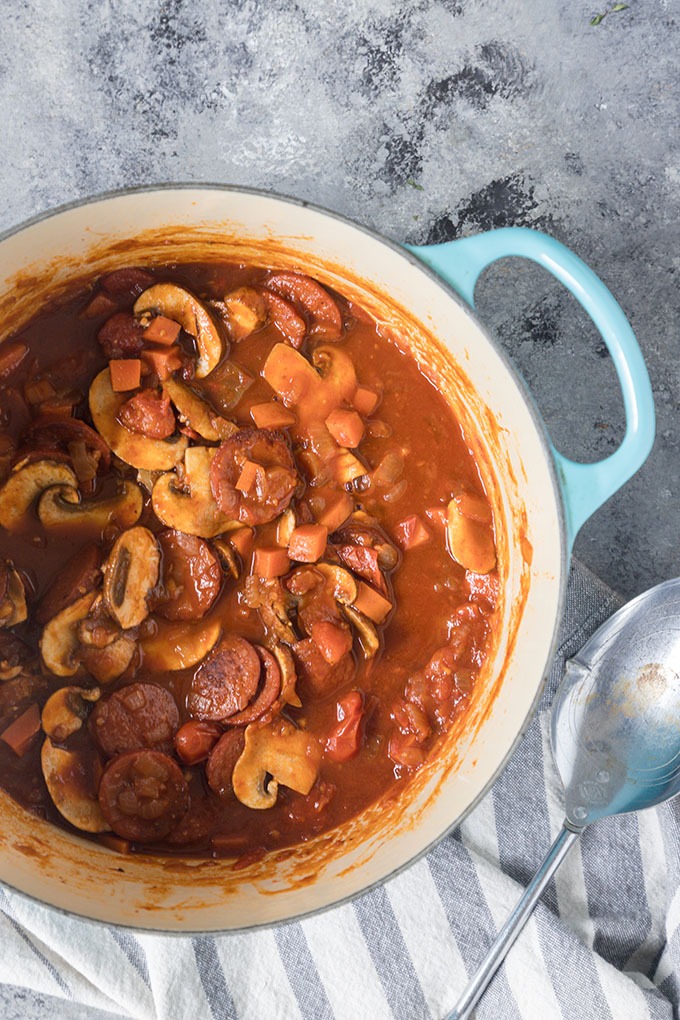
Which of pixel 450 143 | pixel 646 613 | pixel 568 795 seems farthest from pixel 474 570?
pixel 450 143

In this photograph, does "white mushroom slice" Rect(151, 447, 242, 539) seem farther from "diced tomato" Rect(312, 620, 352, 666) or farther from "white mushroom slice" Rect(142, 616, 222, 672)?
"diced tomato" Rect(312, 620, 352, 666)

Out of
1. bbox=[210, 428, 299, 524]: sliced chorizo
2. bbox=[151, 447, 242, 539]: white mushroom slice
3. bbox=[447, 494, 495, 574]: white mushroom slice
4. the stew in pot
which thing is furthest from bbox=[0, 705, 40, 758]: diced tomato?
bbox=[447, 494, 495, 574]: white mushroom slice

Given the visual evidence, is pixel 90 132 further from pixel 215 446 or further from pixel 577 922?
pixel 577 922

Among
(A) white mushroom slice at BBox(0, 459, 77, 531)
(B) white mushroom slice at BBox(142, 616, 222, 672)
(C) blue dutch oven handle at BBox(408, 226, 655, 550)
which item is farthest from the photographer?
(B) white mushroom slice at BBox(142, 616, 222, 672)

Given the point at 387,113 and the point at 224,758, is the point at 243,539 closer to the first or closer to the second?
the point at 224,758

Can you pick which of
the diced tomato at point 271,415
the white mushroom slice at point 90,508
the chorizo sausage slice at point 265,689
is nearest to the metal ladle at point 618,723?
the chorizo sausage slice at point 265,689

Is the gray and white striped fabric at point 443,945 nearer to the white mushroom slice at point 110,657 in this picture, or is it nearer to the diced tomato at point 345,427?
the white mushroom slice at point 110,657

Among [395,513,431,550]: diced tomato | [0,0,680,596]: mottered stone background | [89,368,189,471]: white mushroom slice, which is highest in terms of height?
[0,0,680,596]: mottered stone background

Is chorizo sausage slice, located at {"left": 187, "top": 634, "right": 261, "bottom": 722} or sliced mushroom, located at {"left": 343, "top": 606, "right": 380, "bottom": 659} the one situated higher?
sliced mushroom, located at {"left": 343, "top": 606, "right": 380, "bottom": 659}
